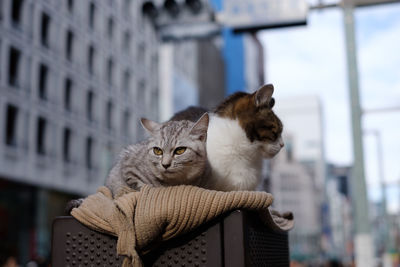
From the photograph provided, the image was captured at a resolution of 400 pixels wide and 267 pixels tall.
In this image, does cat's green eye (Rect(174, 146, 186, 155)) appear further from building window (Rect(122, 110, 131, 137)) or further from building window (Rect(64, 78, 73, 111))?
building window (Rect(122, 110, 131, 137))

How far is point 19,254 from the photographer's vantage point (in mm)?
22516

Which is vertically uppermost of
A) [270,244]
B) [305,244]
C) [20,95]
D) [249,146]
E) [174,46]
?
[174,46]

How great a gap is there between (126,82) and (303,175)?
289 feet

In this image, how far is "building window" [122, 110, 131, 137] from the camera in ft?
111

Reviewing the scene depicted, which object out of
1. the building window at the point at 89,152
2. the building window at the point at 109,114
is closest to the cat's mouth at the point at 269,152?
the building window at the point at 89,152

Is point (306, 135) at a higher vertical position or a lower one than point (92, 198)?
higher

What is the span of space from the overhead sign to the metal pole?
2158mm

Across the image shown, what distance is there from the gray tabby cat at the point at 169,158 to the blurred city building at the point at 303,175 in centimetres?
9017

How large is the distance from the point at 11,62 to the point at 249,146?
22.0m

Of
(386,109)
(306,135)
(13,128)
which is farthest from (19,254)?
(306,135)

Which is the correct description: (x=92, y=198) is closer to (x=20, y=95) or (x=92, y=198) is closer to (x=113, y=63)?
(x=20, y=95)

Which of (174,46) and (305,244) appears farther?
(305,244)

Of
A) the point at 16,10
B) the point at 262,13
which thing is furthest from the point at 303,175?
the point at 262,13

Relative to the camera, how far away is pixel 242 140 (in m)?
3.07
